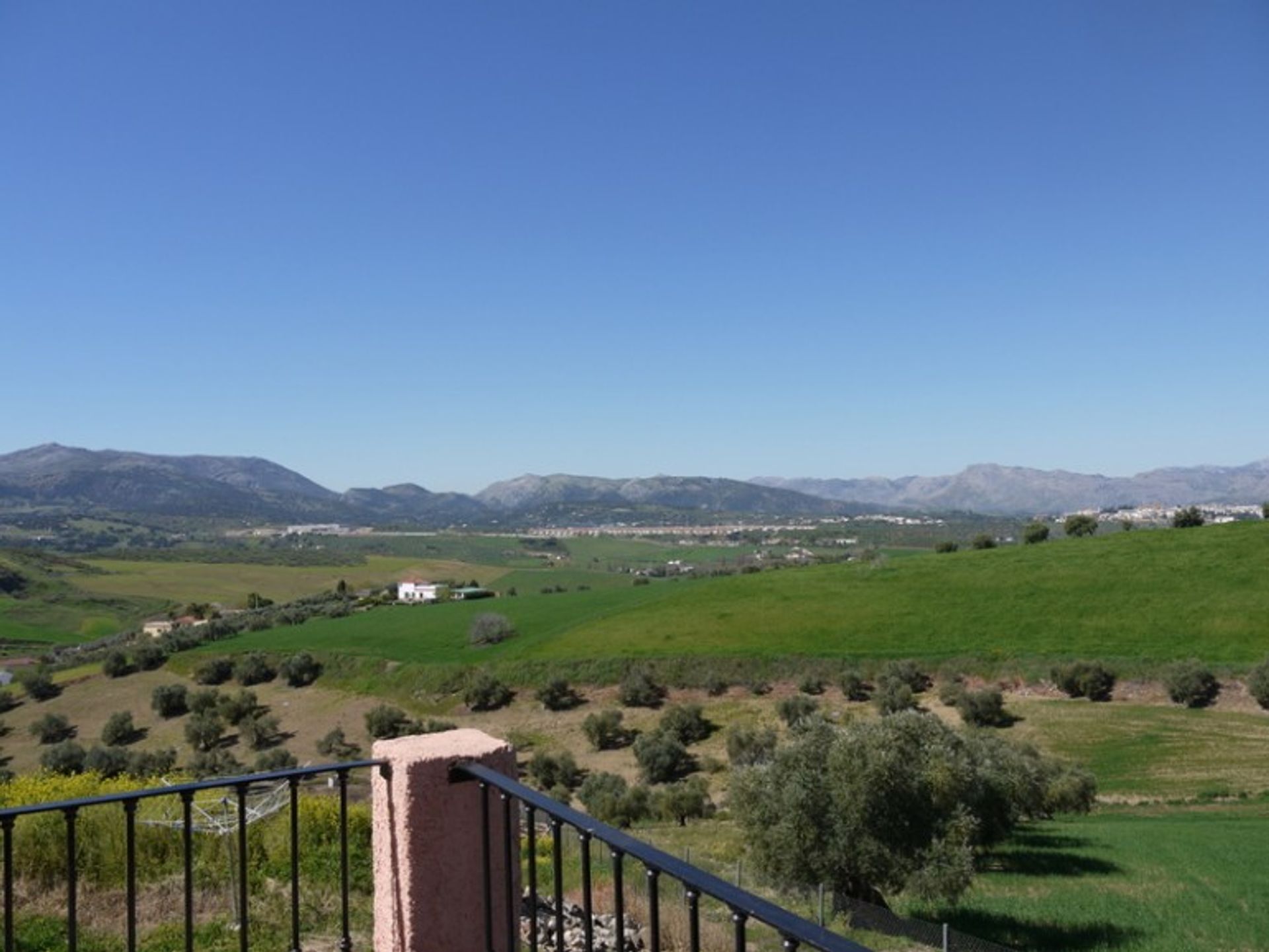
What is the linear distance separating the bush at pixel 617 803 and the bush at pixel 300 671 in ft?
92.1

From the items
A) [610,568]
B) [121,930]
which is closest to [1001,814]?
[121,930]

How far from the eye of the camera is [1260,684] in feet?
116

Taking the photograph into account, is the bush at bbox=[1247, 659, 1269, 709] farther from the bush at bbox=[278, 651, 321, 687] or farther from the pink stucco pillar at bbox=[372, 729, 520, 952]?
the bush at bbox=[278, 651, 321, 687]

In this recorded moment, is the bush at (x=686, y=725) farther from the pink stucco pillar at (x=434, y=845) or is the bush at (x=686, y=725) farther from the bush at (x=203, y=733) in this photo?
the pink stucco pillar at (x=434, y=845)

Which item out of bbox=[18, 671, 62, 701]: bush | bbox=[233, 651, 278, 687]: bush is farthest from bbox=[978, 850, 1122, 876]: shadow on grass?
bbox=[18, 671, 62, 701]: bush

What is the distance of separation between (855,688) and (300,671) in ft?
111

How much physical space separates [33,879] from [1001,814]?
19143mm

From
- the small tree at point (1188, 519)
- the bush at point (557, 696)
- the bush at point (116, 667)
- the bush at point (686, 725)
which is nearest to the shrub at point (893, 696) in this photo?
the bush at point (686, 725)

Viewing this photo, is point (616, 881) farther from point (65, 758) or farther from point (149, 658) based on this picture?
point (149, 658)

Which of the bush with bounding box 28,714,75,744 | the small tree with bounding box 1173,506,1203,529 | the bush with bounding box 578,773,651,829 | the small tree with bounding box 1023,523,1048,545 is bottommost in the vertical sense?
the bush with bounding box 28,714,75,744

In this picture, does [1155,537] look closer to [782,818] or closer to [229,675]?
[782,818]

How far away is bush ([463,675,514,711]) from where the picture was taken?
157 feet

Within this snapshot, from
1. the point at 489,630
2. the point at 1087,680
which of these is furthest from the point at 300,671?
the point at 1087,680

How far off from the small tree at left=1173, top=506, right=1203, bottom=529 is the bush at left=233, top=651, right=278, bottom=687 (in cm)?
6575
